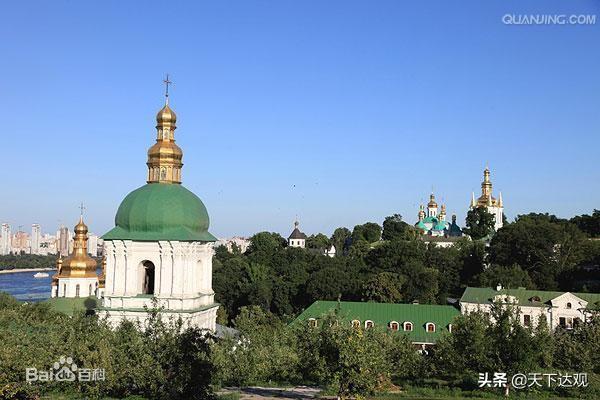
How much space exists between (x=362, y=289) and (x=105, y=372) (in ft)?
118

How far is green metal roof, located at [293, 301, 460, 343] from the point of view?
37228 millimetres

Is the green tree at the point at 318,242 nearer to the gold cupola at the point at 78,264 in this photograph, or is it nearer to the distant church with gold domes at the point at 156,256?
the gold cupola at the point at 78,264

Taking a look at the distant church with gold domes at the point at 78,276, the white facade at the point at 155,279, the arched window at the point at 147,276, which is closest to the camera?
the white facade at the point at 155,279

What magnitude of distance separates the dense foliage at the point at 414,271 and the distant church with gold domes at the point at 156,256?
22.5 m

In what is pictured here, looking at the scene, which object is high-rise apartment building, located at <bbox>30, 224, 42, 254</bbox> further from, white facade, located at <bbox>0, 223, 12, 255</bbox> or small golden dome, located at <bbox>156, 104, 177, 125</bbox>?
small golden dome, located at <bbox>156, 104, 177, 125</bbox>

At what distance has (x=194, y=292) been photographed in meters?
23.4

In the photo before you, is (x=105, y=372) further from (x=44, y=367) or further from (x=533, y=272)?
(x=533, y=272)

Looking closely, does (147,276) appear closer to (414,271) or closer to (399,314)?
(399,314)

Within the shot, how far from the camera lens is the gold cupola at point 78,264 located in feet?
110

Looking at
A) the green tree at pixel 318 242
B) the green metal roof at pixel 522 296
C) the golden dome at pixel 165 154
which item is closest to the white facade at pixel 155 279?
the golden dome at pixel 165 154

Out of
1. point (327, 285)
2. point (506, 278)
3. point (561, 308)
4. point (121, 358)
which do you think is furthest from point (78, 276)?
point (506, 278)

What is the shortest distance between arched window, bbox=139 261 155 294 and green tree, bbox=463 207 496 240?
62250 millimetres

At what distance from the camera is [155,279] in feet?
75.6

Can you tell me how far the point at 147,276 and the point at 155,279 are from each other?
1246mm
